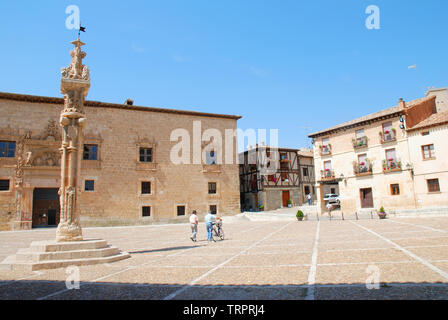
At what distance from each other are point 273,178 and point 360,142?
37.6ft

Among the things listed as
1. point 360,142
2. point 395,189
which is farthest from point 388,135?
point 395,189

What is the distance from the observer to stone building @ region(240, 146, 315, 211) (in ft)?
115

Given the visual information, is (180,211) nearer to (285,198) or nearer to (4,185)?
(4,185)

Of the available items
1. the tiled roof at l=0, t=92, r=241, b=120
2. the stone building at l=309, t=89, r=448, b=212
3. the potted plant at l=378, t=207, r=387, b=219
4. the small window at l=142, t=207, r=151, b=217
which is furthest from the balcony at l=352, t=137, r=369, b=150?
the small window at l=142, t=207, r=151, b=217

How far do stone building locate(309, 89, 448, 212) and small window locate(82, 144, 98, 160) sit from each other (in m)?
21.0

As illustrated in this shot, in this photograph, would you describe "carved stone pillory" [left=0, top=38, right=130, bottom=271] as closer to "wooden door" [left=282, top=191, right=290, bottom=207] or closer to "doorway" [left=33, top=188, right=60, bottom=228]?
"doorway" [left=33, top=188, right=60, bottom=228]

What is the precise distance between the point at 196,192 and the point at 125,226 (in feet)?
22.4

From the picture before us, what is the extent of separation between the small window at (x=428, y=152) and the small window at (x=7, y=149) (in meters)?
30.9

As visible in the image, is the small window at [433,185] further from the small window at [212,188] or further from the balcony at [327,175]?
the small window at [212,188]

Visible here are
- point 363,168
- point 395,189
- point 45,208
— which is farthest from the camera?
point 363,168

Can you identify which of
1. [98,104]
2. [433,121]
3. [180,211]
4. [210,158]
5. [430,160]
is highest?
[98,104]

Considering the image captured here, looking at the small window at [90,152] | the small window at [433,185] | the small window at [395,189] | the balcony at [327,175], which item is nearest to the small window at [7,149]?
the small window at [90,152]

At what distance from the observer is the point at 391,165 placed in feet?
80.9
